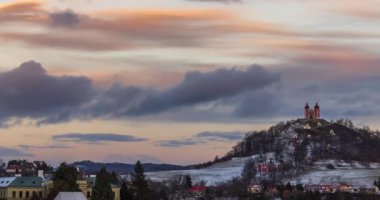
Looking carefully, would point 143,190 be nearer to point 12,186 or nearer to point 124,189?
point 124,189

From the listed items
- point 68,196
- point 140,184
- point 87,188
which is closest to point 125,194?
point 140,184

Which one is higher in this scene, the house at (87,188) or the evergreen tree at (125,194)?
the house at (87,188)

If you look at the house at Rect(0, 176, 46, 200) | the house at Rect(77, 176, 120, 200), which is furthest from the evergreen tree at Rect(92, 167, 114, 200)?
the house at Rect(0, 176, 46, 200)

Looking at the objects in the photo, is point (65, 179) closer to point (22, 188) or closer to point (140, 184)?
point (140, 184)

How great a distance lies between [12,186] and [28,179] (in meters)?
2.50

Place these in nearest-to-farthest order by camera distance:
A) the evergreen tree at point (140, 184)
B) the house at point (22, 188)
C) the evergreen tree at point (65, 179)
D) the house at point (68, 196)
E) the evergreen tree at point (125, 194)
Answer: the house at point (68, 196), the evergreen tree at point (65, 179), the evergreen tree at point (140, 184), the evergreen tree at point (125, 194), the house at point (22, 188)

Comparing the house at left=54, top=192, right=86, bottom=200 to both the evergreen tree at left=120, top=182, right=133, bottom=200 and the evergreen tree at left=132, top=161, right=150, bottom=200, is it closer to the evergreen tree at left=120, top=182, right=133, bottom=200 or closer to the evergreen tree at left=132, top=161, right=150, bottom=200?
the evergreen tree at left=132, top=161, right=150, bottom=200

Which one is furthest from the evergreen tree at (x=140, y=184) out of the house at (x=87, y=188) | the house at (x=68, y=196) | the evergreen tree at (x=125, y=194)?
the house at (x=68, y=196)

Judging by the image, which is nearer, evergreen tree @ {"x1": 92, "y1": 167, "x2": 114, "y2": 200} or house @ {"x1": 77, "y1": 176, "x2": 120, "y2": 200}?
evergreen tree @ {"x1": 92, "y1": 167, "x2": 114, "y2": 200}

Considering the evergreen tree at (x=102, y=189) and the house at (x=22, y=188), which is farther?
the house at (x=22, y=188)

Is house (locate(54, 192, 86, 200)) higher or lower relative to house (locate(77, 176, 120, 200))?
lower

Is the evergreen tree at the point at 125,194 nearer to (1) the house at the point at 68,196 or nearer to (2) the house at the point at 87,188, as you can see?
(2) the house at the point at 87,188

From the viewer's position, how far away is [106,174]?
12531cm

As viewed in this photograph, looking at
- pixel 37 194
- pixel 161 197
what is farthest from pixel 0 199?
pixel 161 197
